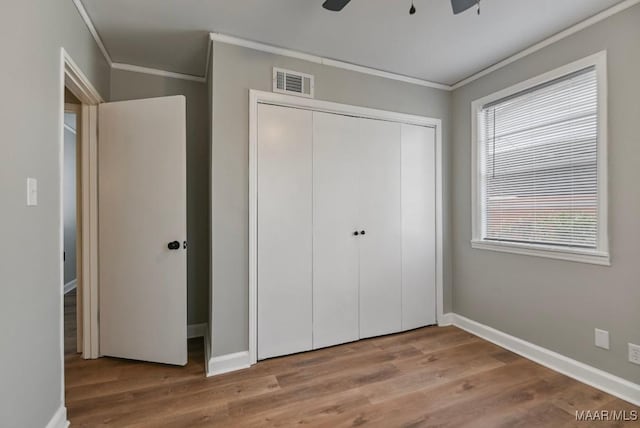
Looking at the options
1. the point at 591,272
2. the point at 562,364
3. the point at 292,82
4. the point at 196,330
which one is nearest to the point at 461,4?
the point at 292,82

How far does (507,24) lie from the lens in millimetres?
2121

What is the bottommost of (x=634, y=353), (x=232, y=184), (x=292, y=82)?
(x=634, y=353)

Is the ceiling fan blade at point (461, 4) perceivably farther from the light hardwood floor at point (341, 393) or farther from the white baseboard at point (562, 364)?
the white baseboard at point (562, 364)

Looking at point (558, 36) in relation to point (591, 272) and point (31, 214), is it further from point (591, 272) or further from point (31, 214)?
point (31, 214)

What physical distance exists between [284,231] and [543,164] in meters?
2.14

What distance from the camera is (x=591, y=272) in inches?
81.6

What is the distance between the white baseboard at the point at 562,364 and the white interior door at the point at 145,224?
8.63 feet

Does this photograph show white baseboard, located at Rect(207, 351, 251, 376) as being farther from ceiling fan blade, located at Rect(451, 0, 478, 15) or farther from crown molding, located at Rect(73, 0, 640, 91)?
ceiling fan blade, located at Rect(451, 0, 478, 15)

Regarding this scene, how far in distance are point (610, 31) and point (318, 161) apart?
216cm

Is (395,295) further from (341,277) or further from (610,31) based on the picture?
(610,31)

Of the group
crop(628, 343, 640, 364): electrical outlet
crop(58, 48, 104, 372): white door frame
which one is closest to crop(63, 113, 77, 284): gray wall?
crop(58, 48, 104, 372): white door frame

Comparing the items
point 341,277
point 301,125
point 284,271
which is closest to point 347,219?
point 341,277

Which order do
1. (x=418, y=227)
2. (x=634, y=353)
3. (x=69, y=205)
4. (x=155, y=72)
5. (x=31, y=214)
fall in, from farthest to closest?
(x=69, y=205) < (x=418, y=227) < (x=155, y=72) < (x=634, y=353) < (x=31, y=214)

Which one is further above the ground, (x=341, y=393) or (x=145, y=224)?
(x=145, y=224)
